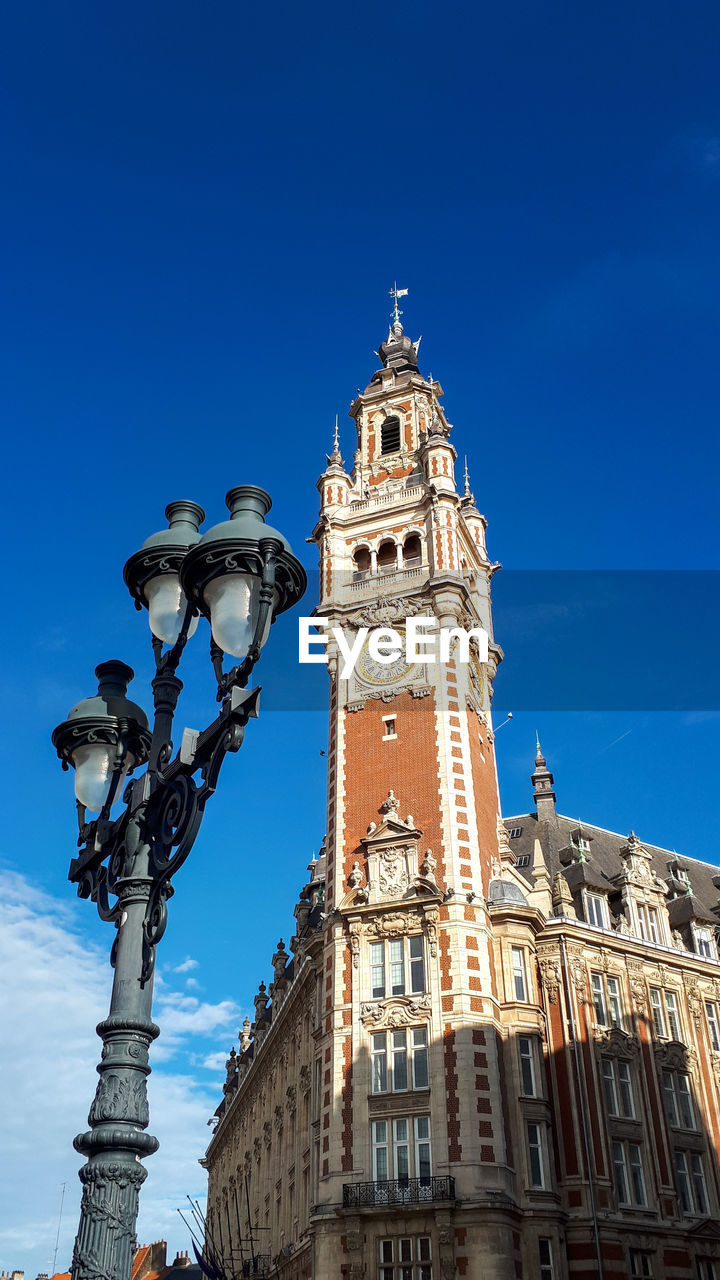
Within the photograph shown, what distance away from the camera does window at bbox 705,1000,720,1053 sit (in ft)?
177

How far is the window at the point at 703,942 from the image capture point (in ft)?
189

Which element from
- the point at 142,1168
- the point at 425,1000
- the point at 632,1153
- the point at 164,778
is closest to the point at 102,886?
the point at 164,778

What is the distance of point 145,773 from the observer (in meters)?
11.7

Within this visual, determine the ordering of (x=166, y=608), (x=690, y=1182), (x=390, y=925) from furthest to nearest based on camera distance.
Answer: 1. (x=690, y=1182)
2. (x=390, y=925)
3. (x=166, y=608)

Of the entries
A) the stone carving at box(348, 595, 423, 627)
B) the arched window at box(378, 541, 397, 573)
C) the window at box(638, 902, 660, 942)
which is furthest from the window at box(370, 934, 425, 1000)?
the arched window at box(378, 541, 397, 573)

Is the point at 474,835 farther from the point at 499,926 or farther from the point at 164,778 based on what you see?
the point at 164,778

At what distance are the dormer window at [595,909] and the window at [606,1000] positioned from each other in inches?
115

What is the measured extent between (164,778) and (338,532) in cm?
4806

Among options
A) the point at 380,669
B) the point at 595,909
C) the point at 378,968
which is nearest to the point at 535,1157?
the point at 378,968

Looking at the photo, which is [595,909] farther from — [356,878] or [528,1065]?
[356,878]

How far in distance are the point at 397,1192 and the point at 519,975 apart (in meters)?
10.6

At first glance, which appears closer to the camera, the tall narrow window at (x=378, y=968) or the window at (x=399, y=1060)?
the window at (x=399, y=1060)

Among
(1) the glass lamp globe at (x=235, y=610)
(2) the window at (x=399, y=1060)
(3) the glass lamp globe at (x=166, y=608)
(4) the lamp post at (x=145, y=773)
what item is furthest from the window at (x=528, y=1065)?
(1) the glass lamp globe at (x=235, y=610)

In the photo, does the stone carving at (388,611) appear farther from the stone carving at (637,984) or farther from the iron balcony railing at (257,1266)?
the iron balcony railing at (257,1266)
